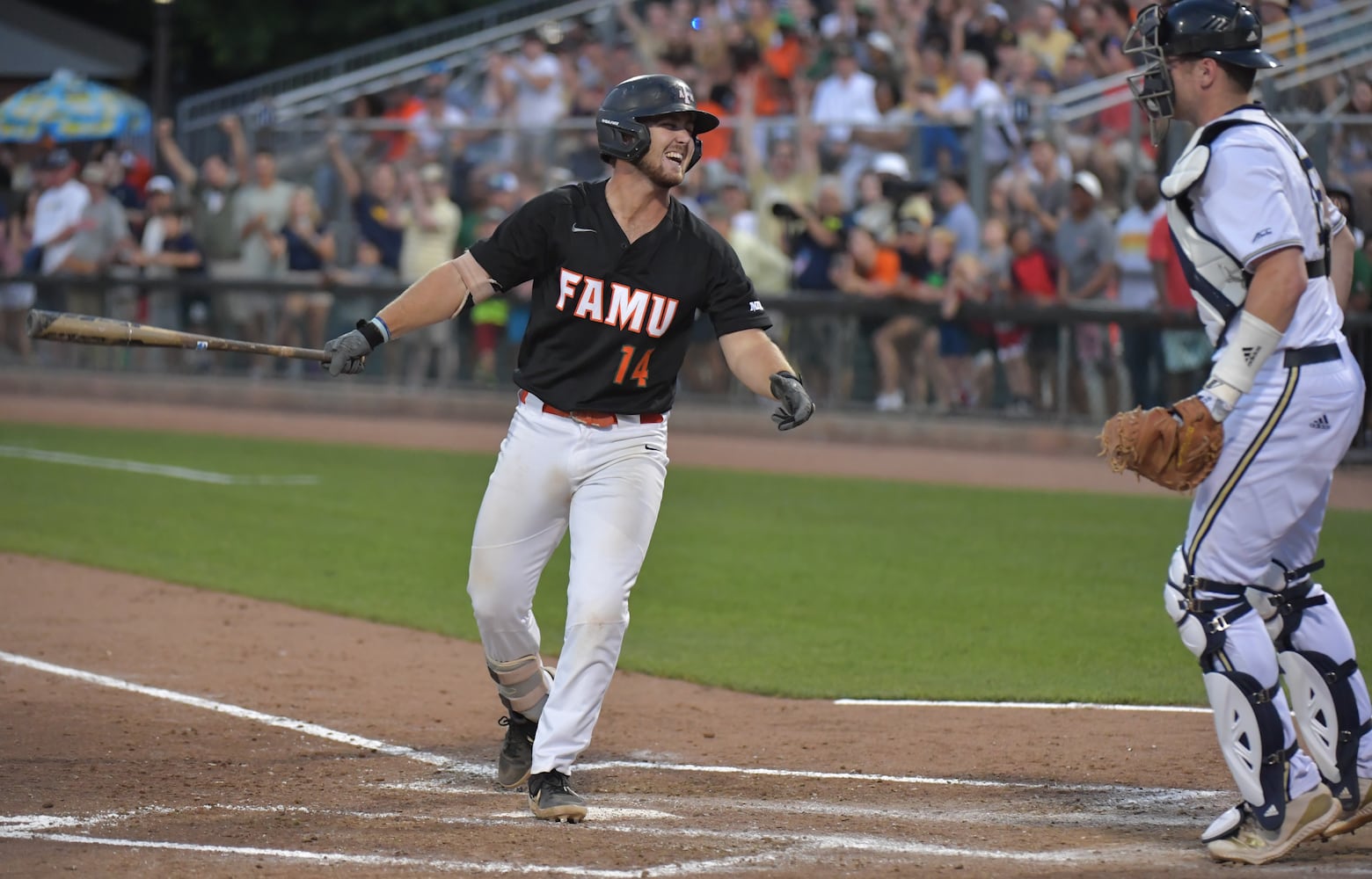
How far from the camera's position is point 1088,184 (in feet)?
48.1

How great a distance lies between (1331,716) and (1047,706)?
7.12 ft

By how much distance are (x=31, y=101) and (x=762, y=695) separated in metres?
17.4

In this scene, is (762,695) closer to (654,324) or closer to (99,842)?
(654,324)

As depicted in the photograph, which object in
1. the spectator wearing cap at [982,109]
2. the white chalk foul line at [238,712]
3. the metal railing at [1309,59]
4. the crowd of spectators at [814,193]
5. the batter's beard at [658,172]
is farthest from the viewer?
the spectator wearing cap at [982,109]

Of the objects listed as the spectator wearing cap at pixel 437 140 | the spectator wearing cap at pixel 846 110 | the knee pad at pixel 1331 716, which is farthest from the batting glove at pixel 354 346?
the spectator wearing cap at pixel 437 140

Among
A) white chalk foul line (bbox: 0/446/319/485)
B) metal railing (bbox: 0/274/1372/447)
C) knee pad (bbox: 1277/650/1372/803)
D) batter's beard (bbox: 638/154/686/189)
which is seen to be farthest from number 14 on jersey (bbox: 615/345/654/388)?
metal railing (bbox: 0/274/1372/447)

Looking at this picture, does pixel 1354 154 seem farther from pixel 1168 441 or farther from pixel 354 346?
pixel 354 346

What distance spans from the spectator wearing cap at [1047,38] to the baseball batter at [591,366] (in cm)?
1251

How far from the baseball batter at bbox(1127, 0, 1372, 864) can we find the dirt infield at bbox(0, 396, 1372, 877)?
281 mm

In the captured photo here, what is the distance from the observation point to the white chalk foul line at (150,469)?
1391 cm

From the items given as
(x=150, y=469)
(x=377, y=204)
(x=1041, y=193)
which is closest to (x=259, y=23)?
(x=377, y=204)

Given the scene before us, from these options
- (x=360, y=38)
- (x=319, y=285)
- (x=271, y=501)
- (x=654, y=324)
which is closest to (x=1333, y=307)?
(x=654, y=324)

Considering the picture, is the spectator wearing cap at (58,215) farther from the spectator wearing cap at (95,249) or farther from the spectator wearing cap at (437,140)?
the spectator wearing cap at (437,140)

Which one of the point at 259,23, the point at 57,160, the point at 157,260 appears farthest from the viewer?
the point at 259,23
